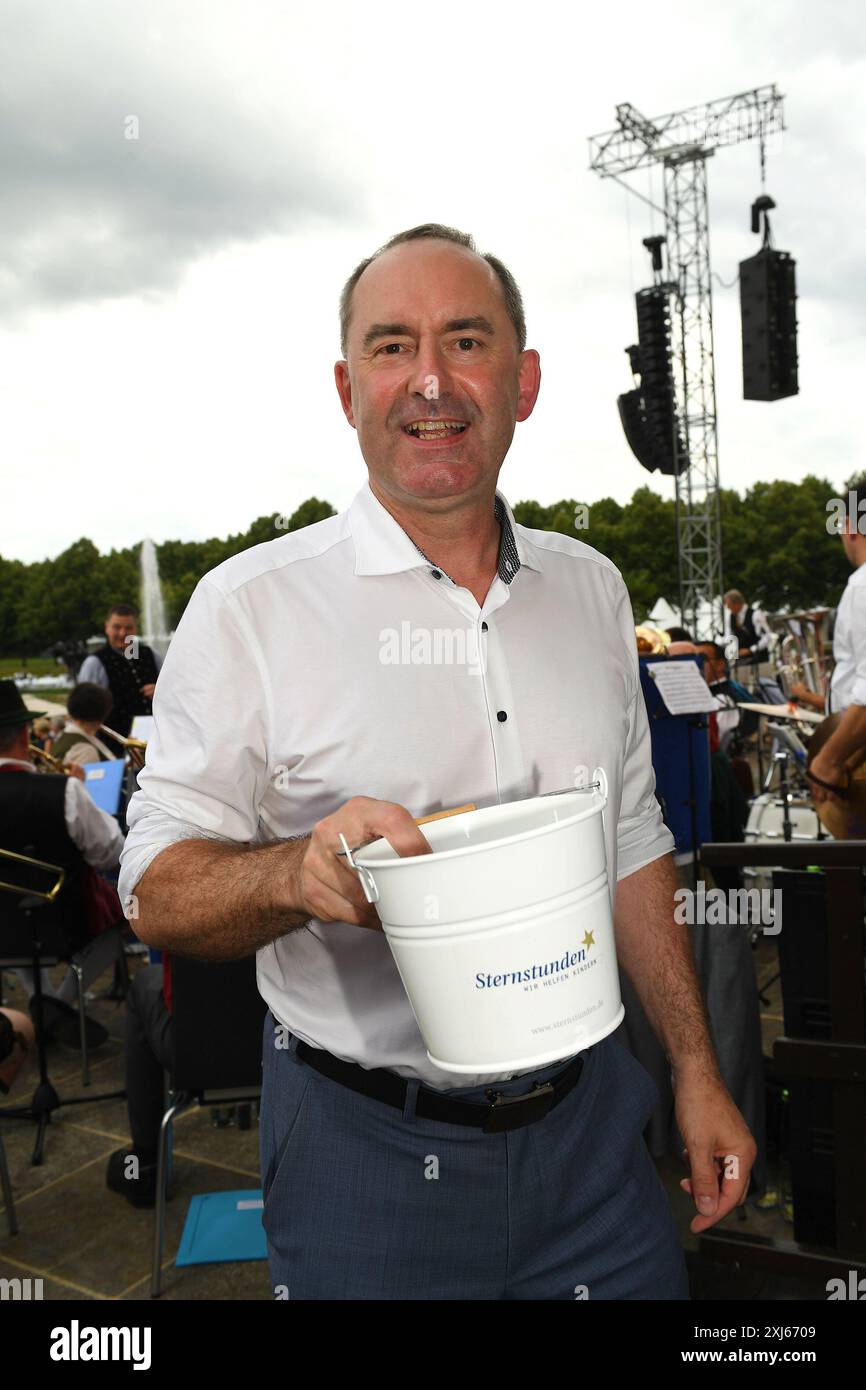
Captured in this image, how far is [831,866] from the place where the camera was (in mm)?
2449

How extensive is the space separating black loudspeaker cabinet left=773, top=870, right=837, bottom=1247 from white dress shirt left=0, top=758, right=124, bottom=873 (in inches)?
145

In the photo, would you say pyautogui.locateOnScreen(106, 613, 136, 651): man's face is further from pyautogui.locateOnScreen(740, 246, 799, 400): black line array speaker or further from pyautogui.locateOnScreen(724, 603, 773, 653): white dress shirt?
pyautogui.locateOnScreen(740, 246, 799, 400): black line array speaker

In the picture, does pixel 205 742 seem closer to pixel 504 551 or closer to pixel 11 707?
pixel 504 551

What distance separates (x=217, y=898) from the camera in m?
1.40

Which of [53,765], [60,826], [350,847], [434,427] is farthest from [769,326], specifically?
[350,847]

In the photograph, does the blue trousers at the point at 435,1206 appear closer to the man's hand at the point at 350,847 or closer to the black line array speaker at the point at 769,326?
the man's hand at the point at 350,847

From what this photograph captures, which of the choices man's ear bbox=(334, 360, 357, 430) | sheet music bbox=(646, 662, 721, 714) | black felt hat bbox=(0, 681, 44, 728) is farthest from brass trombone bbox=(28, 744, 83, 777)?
man's ear bbox=(334, 360, 357, 430)

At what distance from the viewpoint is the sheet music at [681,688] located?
5824mm

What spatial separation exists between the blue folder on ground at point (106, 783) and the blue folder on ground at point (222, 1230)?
Answer: 2710mm

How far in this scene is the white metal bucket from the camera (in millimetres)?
1153

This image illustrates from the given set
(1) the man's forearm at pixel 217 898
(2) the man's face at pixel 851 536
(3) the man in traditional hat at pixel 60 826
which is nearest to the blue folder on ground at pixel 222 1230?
(3) the man in traditional hat at pixel 60 826

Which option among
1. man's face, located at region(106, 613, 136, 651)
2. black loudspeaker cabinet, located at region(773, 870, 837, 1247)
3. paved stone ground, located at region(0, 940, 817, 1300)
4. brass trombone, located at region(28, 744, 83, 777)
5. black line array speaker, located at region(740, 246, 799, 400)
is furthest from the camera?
black line array speaker, located at region(740, 246, 799, 400)

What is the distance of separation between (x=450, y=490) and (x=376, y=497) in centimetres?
16

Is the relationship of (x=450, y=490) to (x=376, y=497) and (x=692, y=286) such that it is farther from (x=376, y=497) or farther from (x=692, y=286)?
(x=692, y=286)
